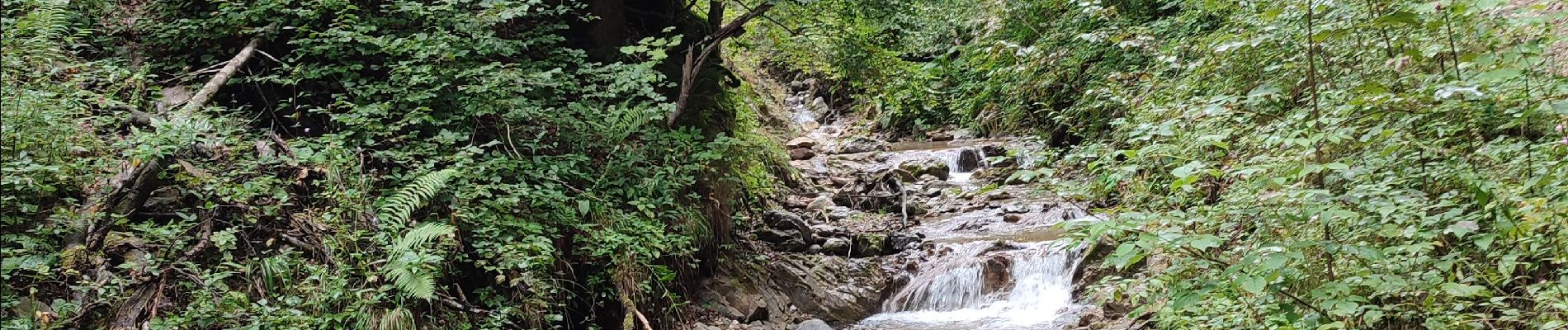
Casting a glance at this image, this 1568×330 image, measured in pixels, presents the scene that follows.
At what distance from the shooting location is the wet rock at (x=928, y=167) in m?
12.2

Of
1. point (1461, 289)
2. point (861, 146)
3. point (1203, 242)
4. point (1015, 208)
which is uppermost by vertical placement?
point (1203, 242)

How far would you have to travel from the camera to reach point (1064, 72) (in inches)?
418

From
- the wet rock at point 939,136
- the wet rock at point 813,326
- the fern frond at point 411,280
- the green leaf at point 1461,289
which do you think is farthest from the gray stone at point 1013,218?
the fern frond at point 411,280

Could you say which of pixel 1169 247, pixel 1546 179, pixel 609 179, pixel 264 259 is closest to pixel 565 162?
pixel 609 179

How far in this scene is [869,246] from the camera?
28.8ft

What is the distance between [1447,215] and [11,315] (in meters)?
5.43

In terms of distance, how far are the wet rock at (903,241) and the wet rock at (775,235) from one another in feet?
3.29

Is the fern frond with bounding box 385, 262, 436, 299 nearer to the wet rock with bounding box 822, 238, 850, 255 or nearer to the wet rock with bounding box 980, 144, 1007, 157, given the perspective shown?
the wet rock with bounding box 822, 238, 850, 255

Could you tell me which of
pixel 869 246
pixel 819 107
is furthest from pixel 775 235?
pixel 819 107

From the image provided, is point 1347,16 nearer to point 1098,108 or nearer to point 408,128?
point 1098,108

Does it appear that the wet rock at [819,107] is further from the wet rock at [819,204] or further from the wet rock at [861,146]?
the wet rock at [819,204]

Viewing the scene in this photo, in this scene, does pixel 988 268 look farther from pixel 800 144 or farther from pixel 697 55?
pixel 800 144

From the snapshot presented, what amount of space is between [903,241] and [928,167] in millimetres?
3394

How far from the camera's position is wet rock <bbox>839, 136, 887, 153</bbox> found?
14609mm
